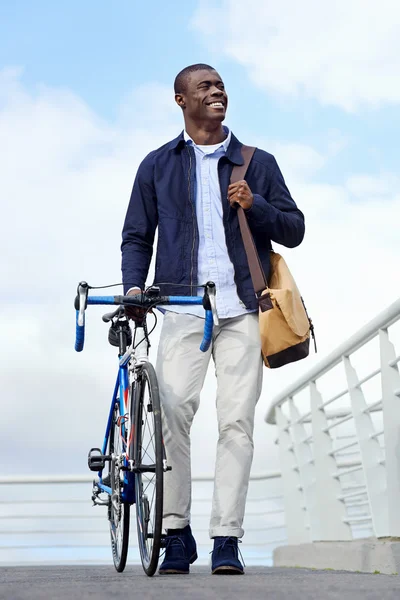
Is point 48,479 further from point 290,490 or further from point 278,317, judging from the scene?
point 278,317

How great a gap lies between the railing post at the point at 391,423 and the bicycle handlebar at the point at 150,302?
3.70 ft

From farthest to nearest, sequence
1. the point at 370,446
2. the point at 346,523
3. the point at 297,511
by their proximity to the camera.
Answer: the point at 297,511 < the point at 346,523 < the point at 370,446

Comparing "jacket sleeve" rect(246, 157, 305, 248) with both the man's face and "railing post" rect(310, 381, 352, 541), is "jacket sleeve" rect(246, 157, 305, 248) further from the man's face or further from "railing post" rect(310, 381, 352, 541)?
"railing post" rect(310, 381, 352, 541)

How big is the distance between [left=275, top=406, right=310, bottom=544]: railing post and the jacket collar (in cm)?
302

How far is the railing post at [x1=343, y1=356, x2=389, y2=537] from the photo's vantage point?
4336mm

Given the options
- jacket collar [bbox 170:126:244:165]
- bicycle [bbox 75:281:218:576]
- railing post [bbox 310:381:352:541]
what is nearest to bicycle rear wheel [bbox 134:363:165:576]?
bicycle [bbox 75:281:218:576]

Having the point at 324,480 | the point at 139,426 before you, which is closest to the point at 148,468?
the point at 139,426

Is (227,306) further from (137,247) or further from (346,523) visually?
(346,523)

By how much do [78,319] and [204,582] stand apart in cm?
114

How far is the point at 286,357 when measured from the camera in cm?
360

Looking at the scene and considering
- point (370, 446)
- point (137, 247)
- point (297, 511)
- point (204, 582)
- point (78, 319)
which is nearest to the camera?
point (204, 582)

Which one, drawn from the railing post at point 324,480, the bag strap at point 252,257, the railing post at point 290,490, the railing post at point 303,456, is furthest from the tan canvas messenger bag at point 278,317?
the railing post at point 290,490

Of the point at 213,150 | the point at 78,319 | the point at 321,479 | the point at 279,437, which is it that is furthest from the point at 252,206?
the point at 279,437

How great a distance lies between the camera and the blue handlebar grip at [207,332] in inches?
135
